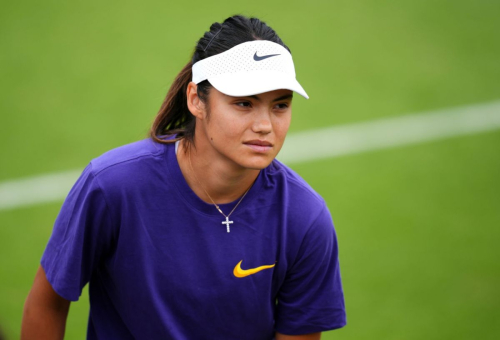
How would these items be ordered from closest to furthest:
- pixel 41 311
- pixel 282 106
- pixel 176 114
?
pixel 282 106 → pixel 41 311 → pixel 176 114

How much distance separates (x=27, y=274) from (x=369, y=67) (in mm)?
4778

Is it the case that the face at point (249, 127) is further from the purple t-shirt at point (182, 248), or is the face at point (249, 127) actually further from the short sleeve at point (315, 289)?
the short sleeve at point (315, 289)

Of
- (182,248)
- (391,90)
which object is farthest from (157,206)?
(391,90)

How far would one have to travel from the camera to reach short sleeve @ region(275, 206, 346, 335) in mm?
2975

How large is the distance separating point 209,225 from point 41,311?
2.57ft

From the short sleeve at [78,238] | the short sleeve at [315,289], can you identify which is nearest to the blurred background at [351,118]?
the short sleeve at [315,289]

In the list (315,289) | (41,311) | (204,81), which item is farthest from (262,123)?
(41,311)

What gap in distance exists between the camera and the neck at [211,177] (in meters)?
2.89

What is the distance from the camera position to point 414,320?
530 centimetres

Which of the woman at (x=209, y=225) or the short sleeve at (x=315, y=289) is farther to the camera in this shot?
the short sleeve at (x=315, y=289)

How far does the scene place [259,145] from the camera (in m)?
2.73

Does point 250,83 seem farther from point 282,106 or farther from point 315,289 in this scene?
point 315,289

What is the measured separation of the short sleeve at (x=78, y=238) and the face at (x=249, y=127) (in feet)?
1.70

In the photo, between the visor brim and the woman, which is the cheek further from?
the visor brim
